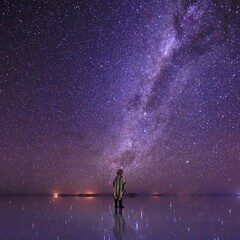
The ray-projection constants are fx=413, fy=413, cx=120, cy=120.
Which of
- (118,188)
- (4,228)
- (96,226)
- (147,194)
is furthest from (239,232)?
(147,194)

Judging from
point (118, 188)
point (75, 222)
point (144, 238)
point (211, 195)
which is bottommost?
point (144, 238)

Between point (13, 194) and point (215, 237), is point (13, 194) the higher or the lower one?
the higher one

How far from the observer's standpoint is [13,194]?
24.3 m

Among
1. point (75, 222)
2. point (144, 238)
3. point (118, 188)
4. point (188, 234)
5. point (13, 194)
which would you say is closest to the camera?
point (144, 238)

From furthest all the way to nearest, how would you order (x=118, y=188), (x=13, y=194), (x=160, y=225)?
1. (x=13, y=194)
2. (x=118, y=188)
3. (x=160, y=225)

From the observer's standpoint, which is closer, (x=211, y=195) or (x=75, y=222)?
(x=75, y=222)

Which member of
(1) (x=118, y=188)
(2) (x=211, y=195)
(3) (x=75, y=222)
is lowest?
(3) (x=75, y=222)

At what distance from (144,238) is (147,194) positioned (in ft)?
61.0

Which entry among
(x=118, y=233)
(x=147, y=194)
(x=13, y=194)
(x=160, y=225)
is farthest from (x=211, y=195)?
(x=118, y=233)

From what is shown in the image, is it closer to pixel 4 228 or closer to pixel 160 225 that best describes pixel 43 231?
pixel 4 228

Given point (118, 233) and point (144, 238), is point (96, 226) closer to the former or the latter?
point (118, 233)

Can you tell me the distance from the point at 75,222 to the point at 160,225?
1.93 meters

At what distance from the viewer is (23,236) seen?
689cm

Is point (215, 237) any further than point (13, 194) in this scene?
No
